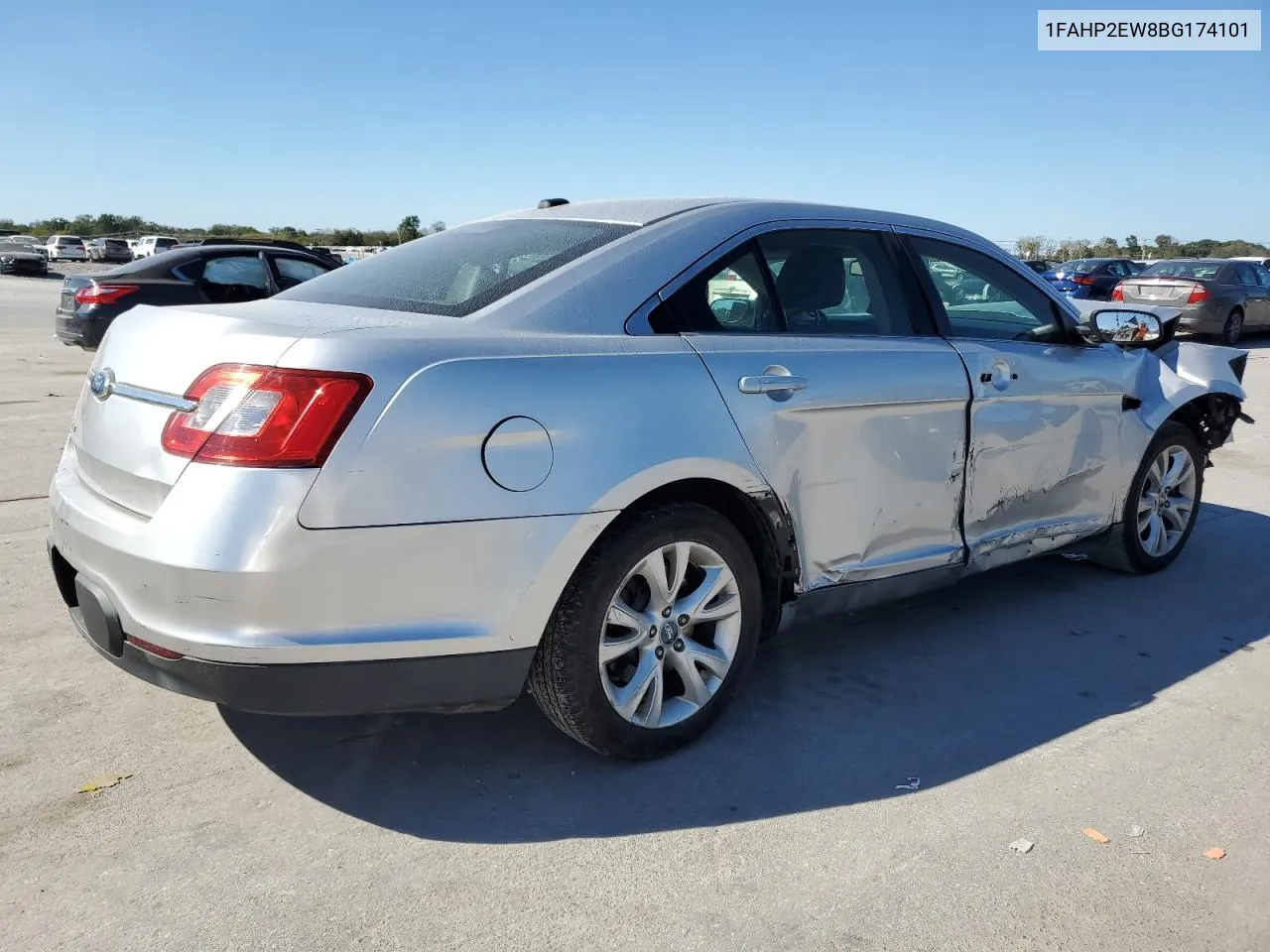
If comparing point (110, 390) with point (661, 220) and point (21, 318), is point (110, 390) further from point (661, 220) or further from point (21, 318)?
point (21, 318)

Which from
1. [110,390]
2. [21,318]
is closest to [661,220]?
[110,390]

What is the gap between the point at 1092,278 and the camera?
22.4 meters

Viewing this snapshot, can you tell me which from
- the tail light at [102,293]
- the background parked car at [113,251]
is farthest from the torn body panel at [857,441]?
the background parked car at [113,251]

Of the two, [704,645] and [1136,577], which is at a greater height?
[704,645]

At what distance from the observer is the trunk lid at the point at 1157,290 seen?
57.8 feet

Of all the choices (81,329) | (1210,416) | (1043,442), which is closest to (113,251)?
(81,329)

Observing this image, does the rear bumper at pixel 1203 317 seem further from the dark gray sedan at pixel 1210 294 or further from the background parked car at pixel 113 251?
the background parked car at pixel 113 251

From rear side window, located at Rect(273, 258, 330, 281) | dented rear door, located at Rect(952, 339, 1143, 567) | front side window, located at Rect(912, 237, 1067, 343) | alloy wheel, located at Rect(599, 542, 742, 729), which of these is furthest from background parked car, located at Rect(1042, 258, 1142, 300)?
alloy wheel, located at Rect(599, 542, 742, 729)

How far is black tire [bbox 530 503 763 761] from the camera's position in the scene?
2.75 m

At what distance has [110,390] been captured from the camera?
9.26ft

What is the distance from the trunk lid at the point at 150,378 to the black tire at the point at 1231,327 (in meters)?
18.7

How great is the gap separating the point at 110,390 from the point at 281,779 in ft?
3.89

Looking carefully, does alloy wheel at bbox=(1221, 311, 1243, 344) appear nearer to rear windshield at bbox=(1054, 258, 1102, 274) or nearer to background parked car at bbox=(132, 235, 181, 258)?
rear windshield at bbox=(1054, 258, 1102, 274)

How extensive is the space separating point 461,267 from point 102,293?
31.5ft
